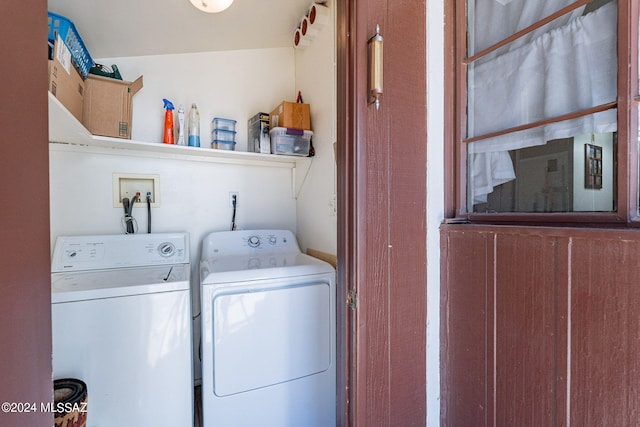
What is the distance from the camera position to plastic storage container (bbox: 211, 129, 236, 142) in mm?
2023

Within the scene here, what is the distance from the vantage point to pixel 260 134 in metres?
2.09

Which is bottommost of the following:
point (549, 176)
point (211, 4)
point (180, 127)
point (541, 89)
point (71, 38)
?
point (549, 176)

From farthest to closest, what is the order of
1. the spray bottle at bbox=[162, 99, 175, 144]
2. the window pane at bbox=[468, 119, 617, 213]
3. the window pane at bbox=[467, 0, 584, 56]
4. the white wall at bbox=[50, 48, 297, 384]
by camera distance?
1. the spray bottle at bbox=[162, 99, 175, 144]
2. the white wall at bbox=[50, 48, 297, 384]
3. the window pane at bbox=[467, 0, 584, 56]
4. the window pane at bbox=[468, 119, 617, 213]

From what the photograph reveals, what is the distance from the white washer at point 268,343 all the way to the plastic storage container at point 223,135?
91cm

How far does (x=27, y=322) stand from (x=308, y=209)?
1.78 m

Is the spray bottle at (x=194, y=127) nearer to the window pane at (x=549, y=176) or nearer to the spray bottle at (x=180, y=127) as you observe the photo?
the spray bottle at (x=180, y=127)

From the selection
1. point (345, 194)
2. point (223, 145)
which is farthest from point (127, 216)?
point (345, 194)

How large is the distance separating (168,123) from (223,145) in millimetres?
383

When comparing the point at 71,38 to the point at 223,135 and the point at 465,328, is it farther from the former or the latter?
the point at 465,328

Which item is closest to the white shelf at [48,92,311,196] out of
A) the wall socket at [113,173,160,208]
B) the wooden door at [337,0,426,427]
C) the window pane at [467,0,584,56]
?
the wall socket at [113,173,160,208]

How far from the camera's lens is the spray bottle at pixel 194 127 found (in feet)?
6.40

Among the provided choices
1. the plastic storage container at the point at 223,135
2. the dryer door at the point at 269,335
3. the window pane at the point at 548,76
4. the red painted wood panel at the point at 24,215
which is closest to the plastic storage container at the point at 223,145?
the plastic storage container at the point at 223,135

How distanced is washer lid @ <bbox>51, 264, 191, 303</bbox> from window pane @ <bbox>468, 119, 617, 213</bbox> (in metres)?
1.40

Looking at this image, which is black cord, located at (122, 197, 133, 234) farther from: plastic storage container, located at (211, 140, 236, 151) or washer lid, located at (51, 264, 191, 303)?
plastic storage container, located at (211, 140, 236, 151)
